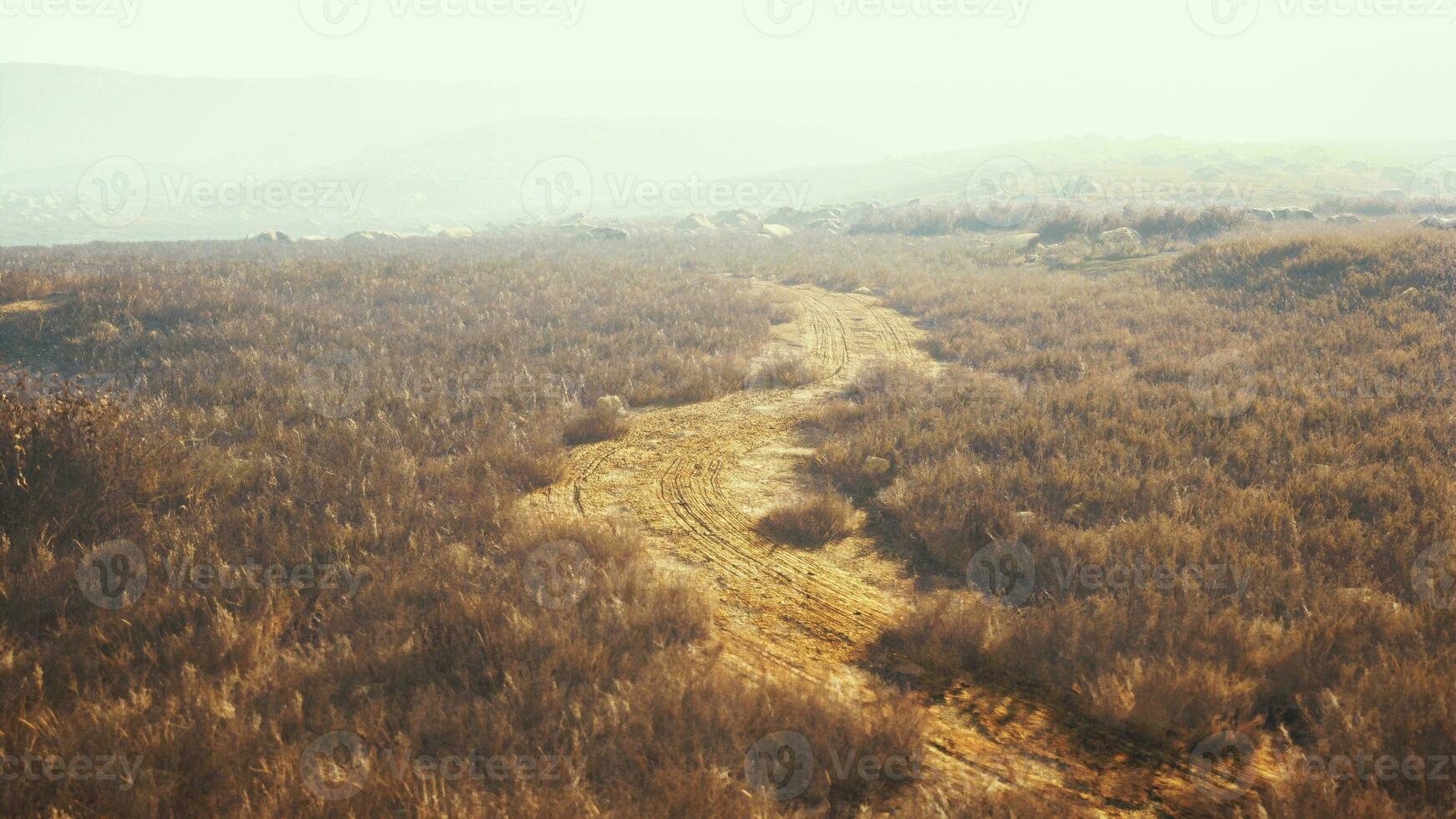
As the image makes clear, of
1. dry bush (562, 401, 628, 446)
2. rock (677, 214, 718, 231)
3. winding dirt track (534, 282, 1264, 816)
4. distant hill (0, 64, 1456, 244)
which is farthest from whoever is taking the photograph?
distant hill (0, 64, 1456, 244)

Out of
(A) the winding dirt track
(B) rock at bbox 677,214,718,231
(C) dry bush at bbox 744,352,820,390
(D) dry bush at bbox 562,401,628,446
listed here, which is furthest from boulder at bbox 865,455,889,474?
(B) rock at bbox 677,214,718,231

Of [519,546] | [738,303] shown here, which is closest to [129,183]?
[738,303]

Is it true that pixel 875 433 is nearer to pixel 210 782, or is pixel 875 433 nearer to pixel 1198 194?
pixel 210 782

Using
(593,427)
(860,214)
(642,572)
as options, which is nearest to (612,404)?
(593,427)

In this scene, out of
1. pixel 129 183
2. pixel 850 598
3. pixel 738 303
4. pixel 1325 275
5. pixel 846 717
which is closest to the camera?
pixel 846 717

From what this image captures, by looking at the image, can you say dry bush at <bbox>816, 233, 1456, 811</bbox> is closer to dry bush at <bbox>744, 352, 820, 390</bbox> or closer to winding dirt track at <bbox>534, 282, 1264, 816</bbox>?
winding dirt track at <bbox>534, 282, 1264, 816</bbox>

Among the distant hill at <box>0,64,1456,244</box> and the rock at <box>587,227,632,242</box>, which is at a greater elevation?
the distant hill at <box>0,64,1456,244</box>

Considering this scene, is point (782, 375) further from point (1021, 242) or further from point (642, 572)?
point (1021, 242)
